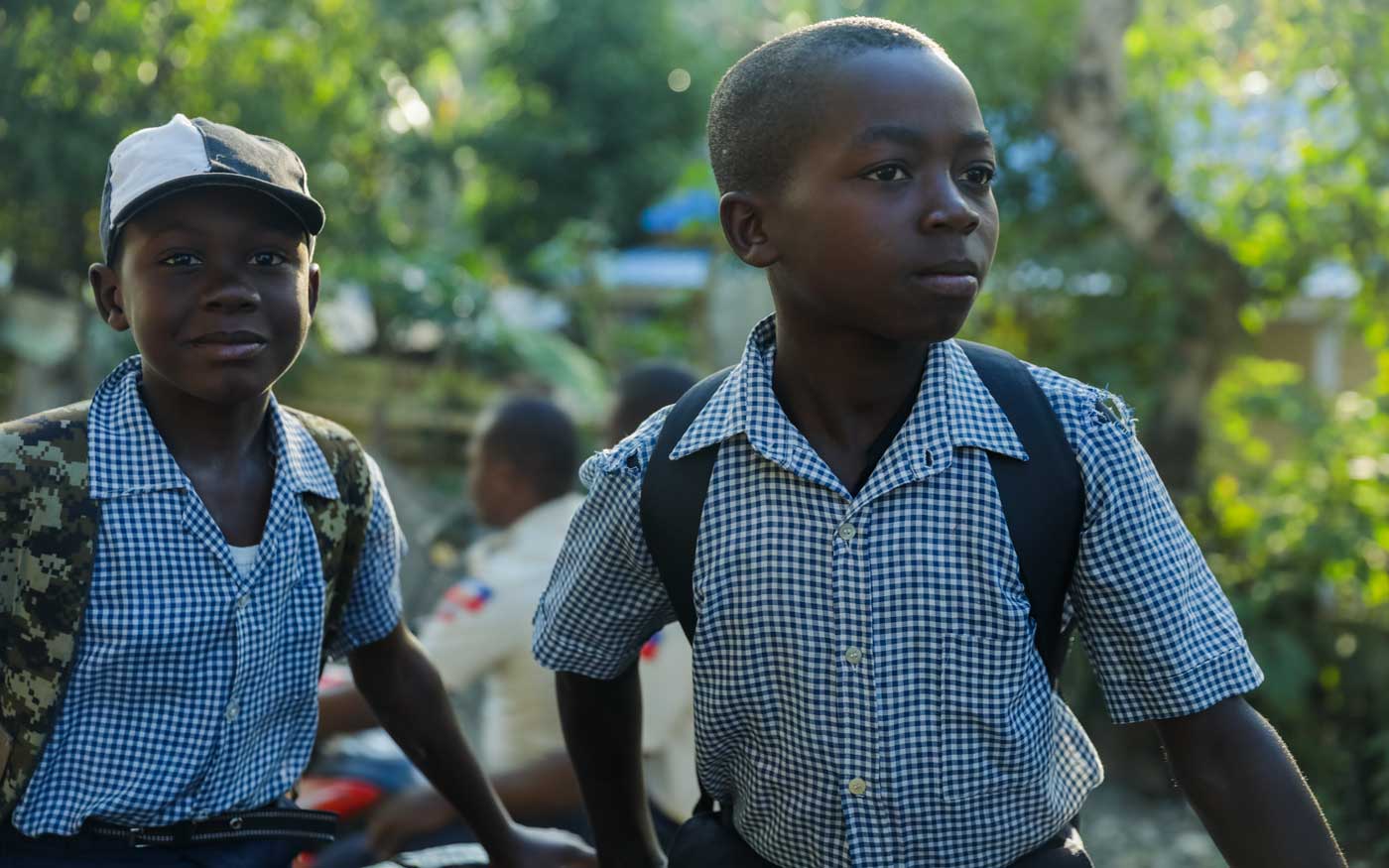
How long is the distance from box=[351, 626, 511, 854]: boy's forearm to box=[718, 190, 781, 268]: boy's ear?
3.07 ft

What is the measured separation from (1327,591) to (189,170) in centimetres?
602

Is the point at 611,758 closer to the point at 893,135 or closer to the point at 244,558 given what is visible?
the point at 244,558

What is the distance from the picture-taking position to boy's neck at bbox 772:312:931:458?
180 centimetres

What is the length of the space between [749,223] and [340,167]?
27.1 feet

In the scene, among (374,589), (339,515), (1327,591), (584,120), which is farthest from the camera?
(584,120)

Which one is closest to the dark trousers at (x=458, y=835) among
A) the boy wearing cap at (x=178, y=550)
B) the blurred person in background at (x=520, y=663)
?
the blurred person in background at (x=520, y=663)

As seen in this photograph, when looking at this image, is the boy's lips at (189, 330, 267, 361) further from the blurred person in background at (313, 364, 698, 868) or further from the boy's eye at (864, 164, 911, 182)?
the blurred person in background at (313, 364, 698, 868)

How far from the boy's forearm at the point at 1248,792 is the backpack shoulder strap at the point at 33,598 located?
1427mm

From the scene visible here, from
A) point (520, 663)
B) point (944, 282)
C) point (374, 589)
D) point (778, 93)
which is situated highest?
point (778, 93)

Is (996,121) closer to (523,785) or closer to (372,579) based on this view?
(523,785)

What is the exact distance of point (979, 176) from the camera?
1.73 m

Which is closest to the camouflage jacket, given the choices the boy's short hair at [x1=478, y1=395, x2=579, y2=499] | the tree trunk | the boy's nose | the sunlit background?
the boy's nose

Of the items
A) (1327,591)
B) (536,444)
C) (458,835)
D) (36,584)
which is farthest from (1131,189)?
(36,584)

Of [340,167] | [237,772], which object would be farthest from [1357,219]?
[340,167]
